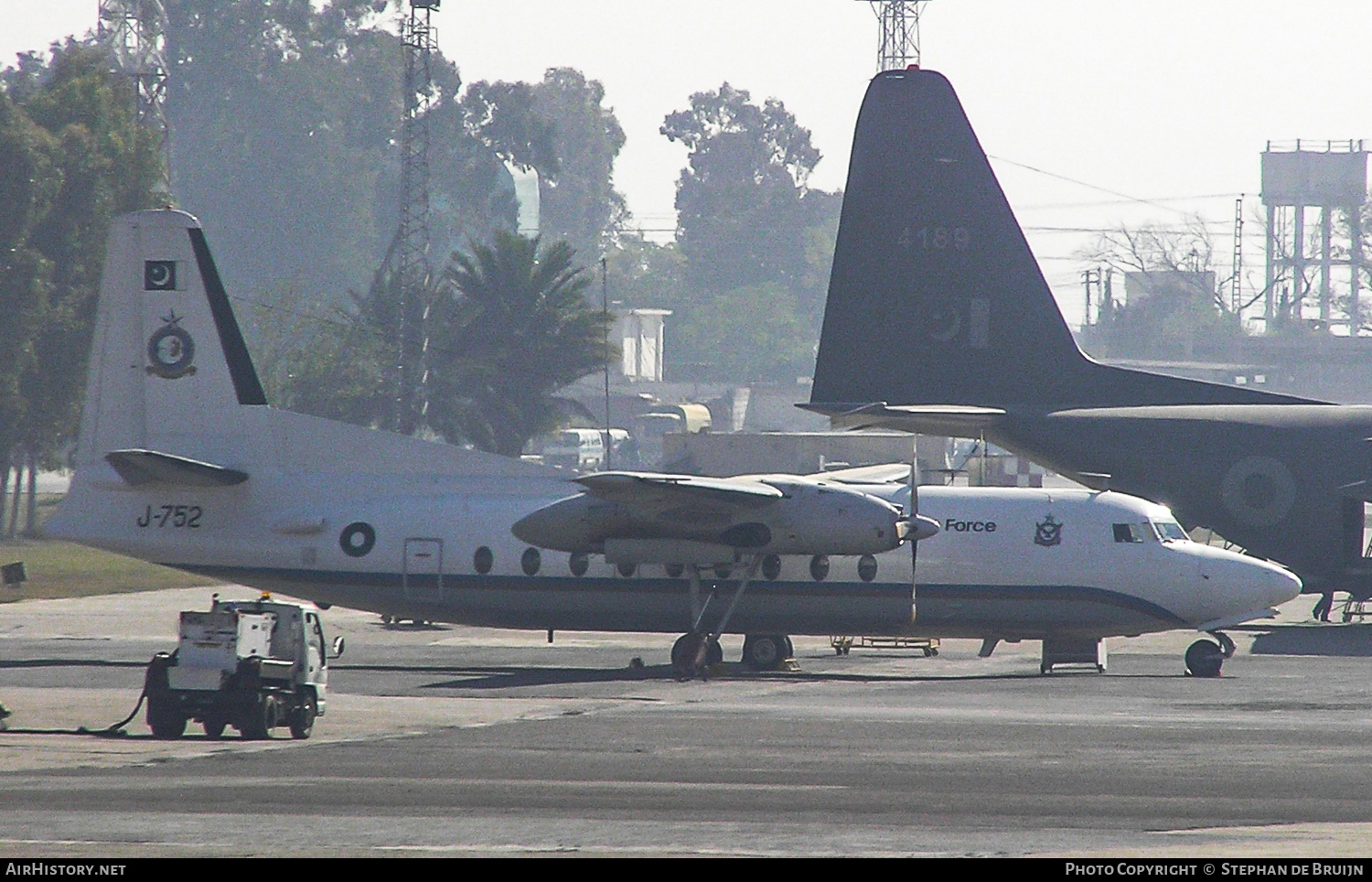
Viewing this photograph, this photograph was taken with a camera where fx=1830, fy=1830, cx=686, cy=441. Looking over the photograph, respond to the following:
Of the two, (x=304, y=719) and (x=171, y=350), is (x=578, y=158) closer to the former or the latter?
(x=171, y=350)

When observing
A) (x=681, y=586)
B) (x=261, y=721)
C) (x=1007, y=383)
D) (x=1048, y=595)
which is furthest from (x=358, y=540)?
(x=1007, y=383)

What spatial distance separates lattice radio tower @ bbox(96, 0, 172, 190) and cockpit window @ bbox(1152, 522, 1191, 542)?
136ft

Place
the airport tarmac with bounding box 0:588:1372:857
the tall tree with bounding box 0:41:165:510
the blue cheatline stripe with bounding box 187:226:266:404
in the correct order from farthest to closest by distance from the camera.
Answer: the tall tree with bounding box 0:41:165:510 < the blue cheatline stripe with bounding box 187:226:266:404 < the airport tarmac with bounding box 0:588:1372:857

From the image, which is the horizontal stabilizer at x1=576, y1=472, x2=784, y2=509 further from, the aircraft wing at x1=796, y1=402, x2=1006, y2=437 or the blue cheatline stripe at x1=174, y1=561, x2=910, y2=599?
the aircraft wing at x1=796, y1=402, x2=1006, y2=437

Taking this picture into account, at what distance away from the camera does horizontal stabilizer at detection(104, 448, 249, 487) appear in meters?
24.4

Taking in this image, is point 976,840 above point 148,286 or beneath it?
beneath

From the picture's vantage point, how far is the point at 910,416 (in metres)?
30.2

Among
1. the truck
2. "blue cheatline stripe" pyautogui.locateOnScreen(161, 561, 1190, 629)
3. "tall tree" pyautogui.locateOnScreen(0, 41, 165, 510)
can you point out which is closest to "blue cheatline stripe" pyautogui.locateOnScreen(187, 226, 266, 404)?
"blue cheatline stripe" pyautogui.locateOnScreen(161, 561, 1190, 629)

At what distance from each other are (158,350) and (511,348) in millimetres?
41178

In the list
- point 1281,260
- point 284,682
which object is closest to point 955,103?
point 284,682

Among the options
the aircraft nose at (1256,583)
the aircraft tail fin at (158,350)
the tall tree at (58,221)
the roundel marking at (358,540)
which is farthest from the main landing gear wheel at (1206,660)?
the tall tree at (58,221)

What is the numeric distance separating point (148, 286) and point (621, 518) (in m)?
7.59

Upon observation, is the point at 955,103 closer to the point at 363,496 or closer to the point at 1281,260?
the point at 363,496

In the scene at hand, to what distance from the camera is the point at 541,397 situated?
6762 centimetres
